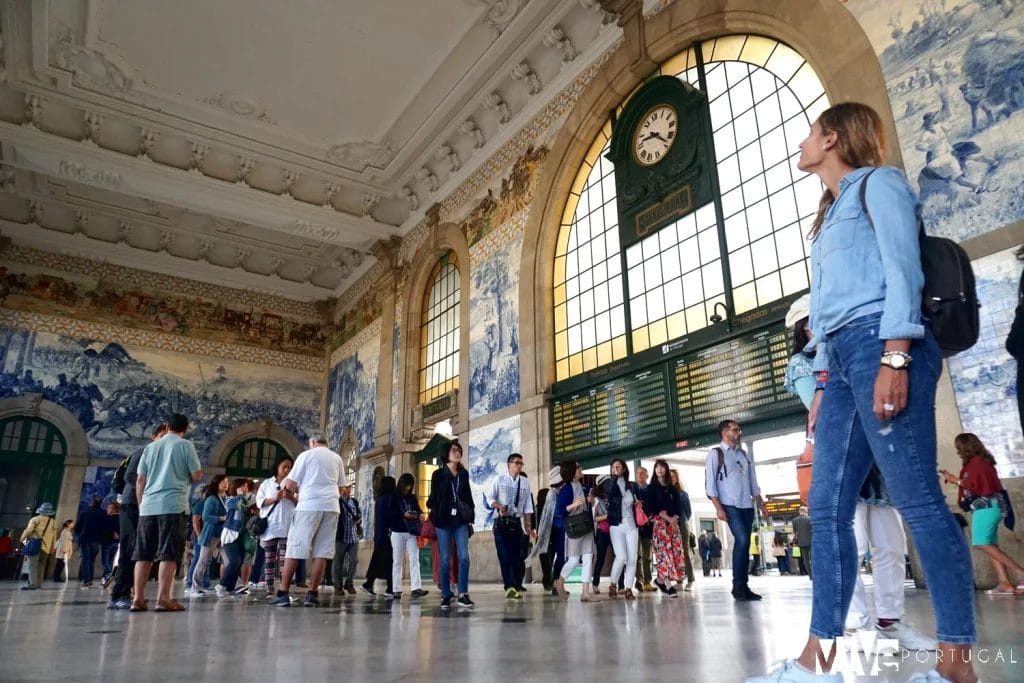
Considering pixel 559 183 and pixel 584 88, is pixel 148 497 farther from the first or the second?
pixel 584 88

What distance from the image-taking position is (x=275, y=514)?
6820mm

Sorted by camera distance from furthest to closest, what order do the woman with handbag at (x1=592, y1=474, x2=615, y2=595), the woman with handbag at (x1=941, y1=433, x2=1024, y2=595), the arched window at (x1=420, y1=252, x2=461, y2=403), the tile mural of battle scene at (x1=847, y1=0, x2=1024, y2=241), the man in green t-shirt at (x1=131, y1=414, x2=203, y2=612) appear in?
the arched window at (x1=420, y1=252, x2=461, y2=403)
the woman with handbag at (x1=592, y1=474, x2=615, y2=595)
the tile mural of battle scene at (x1=847, y1=0, x2=1024, y2=241)
the man in green t-shirt at (x1=131, y1=414, x2=203, y2=612)
the woman with handbag at (x1=941, y1=433, x2=1024, y2=595)

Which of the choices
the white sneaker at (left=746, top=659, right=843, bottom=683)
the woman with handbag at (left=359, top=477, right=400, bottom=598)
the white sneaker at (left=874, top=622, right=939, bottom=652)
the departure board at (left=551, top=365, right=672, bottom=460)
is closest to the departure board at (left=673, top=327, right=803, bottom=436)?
the departure board at (left=551, top=365, right=672, bottom=460)

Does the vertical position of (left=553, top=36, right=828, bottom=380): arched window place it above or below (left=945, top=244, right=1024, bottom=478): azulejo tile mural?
above

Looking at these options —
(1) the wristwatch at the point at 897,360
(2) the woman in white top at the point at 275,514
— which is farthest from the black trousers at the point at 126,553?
(1) the wristwatch at the point at 897,360

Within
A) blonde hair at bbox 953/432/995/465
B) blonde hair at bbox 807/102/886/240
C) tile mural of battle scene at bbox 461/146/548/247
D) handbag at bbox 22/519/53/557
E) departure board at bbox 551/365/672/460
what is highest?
tile mural of battle scene at bbox 461/146/548/247

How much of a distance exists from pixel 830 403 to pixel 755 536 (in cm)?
1761

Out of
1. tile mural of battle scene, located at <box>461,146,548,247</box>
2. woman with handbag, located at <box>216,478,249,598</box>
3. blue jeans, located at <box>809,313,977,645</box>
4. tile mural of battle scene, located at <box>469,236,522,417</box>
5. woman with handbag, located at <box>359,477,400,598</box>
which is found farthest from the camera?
tile mural of battle scene, located at <box>461,146,548,247</box>

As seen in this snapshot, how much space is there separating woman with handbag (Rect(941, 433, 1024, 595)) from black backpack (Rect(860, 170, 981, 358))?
12.7 ft

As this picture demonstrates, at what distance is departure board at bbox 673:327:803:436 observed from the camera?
23.5 feet

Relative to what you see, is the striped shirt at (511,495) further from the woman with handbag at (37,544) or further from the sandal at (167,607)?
the woman with handbag at (37,544)

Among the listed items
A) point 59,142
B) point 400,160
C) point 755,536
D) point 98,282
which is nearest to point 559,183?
point 400,160

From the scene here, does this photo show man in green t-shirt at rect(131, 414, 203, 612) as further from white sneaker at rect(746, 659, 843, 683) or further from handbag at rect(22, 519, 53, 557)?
handbag at rect(22, 519, 53, 557)

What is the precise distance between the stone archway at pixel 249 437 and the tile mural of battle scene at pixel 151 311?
2.51 m
